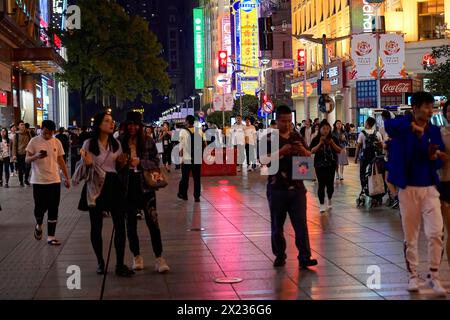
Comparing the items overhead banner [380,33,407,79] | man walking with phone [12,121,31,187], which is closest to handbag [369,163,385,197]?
man walking with phone [12,121,31,187]

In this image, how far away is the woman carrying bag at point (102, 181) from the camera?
8297mm

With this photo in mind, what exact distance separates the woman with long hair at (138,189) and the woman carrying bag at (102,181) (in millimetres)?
143

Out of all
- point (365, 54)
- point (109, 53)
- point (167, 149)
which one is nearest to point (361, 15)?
point (365, 54)

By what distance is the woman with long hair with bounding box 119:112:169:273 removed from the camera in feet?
27.7

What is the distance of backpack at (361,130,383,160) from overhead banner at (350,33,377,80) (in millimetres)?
21294

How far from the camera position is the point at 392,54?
35.5m

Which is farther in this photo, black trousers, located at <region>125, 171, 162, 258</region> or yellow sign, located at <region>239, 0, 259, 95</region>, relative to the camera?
yellow sign, located at <region>239, 0, 259, 95</region>

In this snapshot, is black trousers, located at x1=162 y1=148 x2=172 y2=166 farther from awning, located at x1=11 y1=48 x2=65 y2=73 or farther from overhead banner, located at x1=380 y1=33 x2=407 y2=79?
overhead banner, located at x1=380 y1=33 x2=407 y2=79

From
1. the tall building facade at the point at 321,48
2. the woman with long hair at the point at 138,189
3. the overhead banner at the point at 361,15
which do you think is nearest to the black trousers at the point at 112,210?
the woman with long hair at the point at 138,189

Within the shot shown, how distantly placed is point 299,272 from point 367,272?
0.73 metres

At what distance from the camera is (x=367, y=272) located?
811 centimetres

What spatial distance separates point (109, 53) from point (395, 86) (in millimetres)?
14408

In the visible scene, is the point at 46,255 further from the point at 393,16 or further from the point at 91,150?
the point at 393,16
